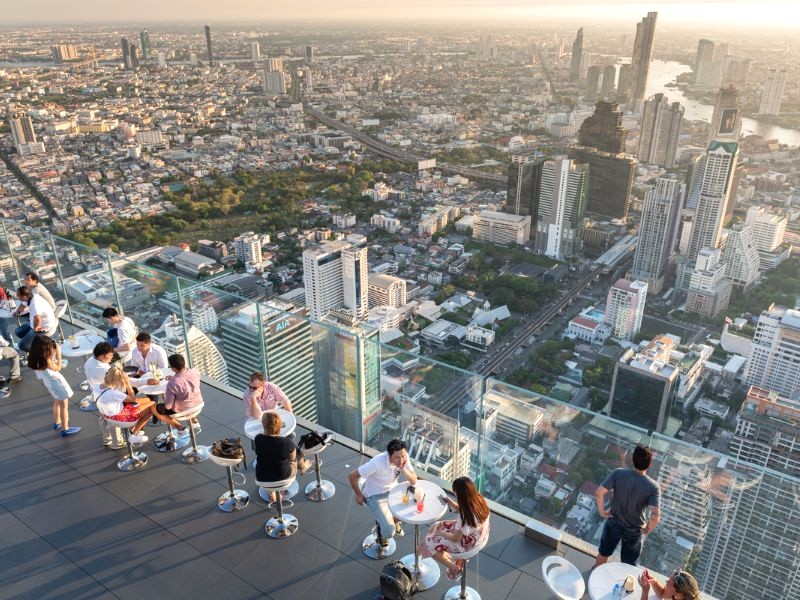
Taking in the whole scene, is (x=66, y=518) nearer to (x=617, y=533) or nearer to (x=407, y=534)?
(x=407, y=534)

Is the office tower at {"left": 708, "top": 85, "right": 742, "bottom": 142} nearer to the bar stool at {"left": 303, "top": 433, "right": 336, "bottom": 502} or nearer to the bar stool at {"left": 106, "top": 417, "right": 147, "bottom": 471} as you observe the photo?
the bar stool at {"left": 303, "top": 433, "right": 336, "bottom": 502}

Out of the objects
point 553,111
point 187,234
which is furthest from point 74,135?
point 553,111

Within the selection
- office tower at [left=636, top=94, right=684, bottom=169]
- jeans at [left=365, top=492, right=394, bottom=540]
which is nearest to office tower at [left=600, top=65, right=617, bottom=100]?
office tower at [left=636, top=94, right=684, bottom=169]

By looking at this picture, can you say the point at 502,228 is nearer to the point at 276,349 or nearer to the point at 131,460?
the point at 276,349

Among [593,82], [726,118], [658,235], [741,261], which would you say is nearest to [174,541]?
[658,235]

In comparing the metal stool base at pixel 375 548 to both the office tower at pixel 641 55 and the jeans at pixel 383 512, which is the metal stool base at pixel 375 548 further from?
the office tower at pixel 641 55
